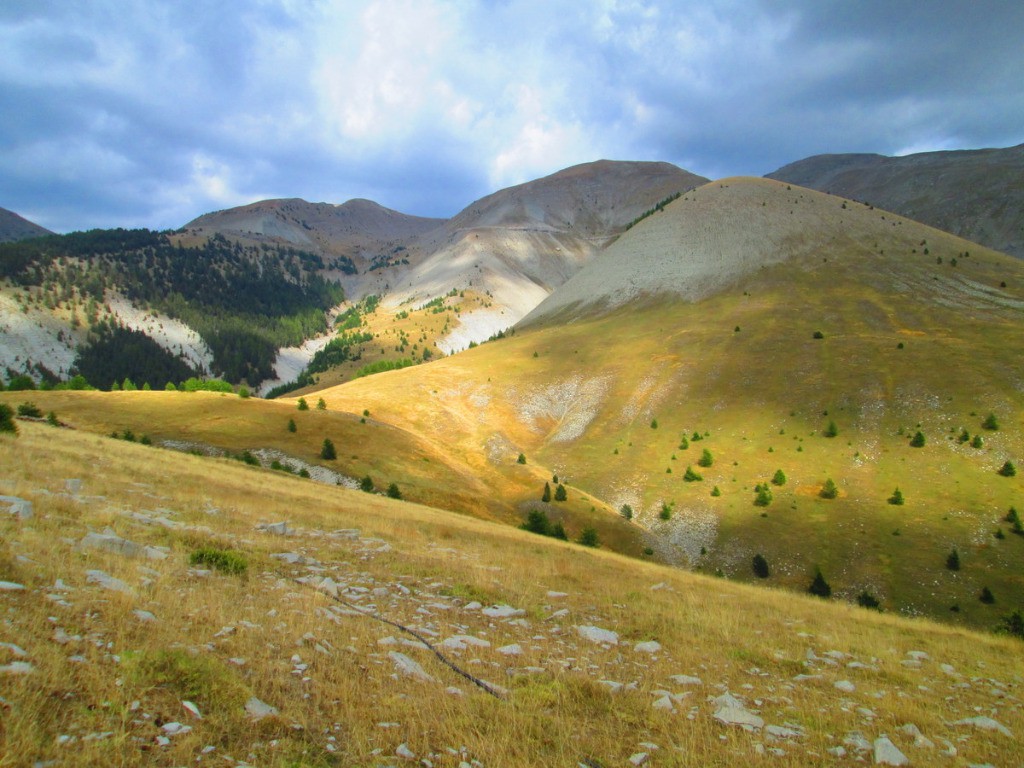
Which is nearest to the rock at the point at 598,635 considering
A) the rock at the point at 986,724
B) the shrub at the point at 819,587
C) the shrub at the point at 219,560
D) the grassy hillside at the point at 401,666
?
the grassy hillside at the point at 401,666

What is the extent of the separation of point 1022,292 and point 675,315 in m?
67.6

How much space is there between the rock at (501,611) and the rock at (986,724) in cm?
808

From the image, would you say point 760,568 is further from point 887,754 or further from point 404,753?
point 404,753

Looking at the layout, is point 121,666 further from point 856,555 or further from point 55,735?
point 856,555

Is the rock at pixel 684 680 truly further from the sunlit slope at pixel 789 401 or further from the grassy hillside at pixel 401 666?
the sunlit slope at pixel 789 401

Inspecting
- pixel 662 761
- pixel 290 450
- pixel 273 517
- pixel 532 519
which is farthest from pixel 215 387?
pixel 662 761

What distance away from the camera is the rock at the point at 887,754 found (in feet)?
22.9

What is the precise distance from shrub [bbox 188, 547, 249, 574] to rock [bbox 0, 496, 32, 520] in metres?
3.75

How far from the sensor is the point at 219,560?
36.3 ft

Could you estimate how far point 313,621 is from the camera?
28.8 ft

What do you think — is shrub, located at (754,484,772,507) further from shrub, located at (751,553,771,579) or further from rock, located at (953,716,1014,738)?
rock, located at (953,716,1014,738)

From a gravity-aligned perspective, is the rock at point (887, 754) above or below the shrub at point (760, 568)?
above

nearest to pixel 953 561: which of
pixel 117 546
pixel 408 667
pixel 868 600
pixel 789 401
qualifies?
pixel 868 600

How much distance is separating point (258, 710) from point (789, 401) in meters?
89.6
